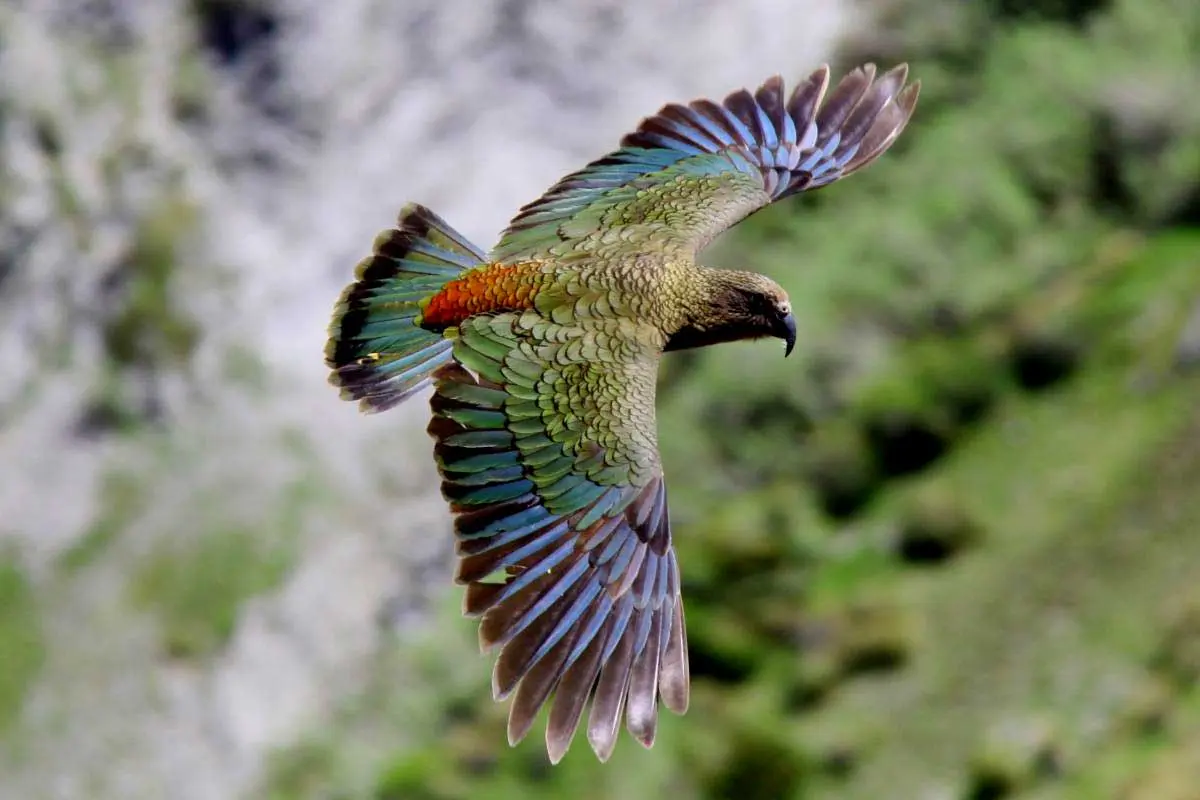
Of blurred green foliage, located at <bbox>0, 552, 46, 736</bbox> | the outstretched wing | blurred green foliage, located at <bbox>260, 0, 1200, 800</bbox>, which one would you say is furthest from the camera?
blurred green foliage, located at <bbox>0, 552, 46, 736</bbox>

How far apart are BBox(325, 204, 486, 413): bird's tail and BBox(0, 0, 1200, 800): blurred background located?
30.5 feet

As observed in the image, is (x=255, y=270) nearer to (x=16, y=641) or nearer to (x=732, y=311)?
(x=16, y=641)

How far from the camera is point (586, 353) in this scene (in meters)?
8.93

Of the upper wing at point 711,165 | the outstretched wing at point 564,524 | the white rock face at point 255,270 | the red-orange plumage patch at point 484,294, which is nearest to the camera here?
the outstretched wing at point 564,524

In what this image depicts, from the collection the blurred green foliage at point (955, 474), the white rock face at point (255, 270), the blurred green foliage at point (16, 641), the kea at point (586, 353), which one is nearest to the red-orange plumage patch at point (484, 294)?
the kea at point (586, 353)

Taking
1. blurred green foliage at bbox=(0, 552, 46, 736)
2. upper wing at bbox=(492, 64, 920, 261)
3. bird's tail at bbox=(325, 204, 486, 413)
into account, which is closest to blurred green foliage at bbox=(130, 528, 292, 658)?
blurred green foliage at bbox=(0, 552, 46, 736)

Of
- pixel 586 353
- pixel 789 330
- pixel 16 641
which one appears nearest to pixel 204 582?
pixel 16 641

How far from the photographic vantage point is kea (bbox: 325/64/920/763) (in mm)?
8172

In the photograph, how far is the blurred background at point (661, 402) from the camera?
19969mm

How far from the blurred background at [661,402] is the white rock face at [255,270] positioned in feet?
0.16

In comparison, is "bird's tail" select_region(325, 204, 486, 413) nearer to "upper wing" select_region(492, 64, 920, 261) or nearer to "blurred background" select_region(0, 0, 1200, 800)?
"upper wing" select_region(492, 64, 920, 261)

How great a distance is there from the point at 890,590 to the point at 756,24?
1068cm

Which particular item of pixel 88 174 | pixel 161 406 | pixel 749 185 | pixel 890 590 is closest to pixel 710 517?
pixel 890 590

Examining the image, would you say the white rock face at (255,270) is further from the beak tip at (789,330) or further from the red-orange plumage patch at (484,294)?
the beak tip at (789,330)
